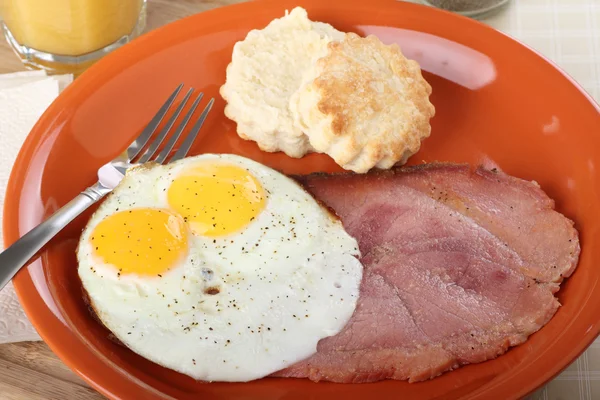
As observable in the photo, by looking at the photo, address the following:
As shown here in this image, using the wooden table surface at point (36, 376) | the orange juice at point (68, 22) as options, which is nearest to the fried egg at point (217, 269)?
the wooden table surface at point (36, 376)

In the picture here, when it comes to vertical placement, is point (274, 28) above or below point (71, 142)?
above

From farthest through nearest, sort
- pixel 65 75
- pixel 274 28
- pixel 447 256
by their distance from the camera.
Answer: pixel 65 75 < pixel 274 28 < pixel 447 256

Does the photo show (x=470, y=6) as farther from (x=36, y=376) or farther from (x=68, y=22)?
(x=36, y=376)

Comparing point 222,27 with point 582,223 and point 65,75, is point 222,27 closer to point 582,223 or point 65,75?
point 65,75

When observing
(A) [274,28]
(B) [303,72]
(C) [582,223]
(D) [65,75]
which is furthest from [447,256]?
(D) [65,75]

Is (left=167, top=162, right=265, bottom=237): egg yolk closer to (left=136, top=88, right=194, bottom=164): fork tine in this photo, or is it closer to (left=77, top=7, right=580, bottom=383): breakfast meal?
(left=77, top=7, right=580, bottom=383): breakfast meal

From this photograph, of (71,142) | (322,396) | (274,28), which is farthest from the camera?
(274,28)

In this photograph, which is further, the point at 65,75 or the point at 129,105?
the point at 65,75
